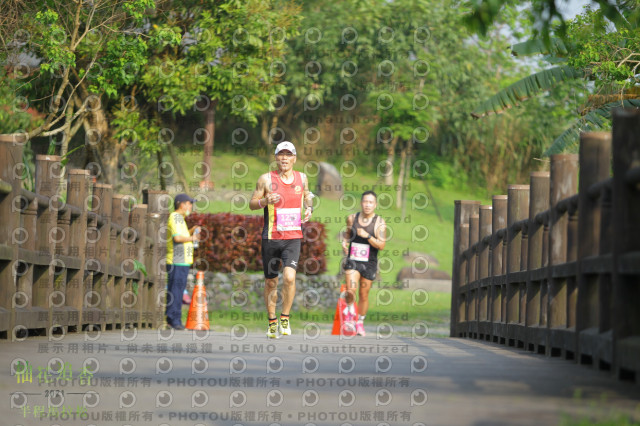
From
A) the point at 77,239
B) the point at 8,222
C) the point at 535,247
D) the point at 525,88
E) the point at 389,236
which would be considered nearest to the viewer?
the point at 8,222

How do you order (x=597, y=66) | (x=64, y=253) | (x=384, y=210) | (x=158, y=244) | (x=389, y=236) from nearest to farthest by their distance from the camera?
(x=64, y=253), (x=158, y=244), (x=597, y=66), (x=389, y=236), (x=384, y=210)

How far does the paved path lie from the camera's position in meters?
4.38

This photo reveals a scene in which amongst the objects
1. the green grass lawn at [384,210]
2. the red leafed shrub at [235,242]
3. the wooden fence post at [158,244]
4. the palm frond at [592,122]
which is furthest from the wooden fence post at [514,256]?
the green grass lawn at [384,210]

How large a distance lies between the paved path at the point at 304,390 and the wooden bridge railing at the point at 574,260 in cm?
28

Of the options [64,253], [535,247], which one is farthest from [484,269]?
[64,253]

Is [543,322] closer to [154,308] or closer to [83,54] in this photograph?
[154,308]

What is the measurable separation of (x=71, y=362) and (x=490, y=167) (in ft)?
162

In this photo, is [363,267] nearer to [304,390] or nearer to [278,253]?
[278,253]

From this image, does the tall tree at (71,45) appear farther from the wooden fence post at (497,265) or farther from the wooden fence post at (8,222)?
the wooden fence post at (8,222)

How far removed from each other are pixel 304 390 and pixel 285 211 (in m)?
6.69

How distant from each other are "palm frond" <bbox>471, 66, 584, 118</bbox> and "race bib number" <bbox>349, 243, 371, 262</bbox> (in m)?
8.76

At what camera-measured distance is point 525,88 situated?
23641 millimetres

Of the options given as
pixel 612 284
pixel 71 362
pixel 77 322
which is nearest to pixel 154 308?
pixel 77 322

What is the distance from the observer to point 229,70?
24828 mm
